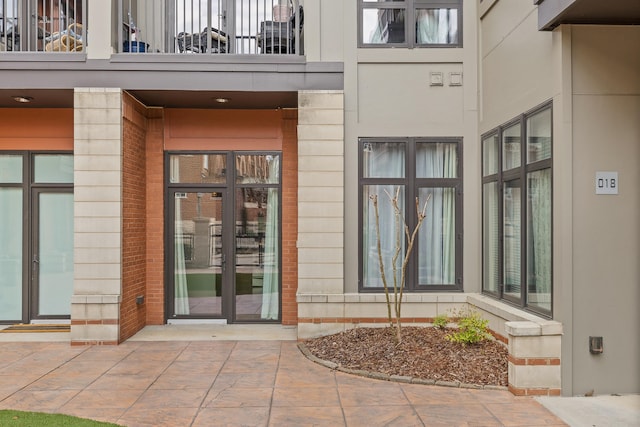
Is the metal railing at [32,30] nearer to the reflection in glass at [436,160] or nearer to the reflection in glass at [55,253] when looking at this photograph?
the reflection in glass at [55,253]

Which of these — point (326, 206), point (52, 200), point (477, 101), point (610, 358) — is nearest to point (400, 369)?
point (610, 358)

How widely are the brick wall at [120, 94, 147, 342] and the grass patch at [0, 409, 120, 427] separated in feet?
9.60

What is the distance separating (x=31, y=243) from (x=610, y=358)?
8.59 meters

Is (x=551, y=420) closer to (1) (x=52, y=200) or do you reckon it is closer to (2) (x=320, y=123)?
(2) (x=320, y=123)

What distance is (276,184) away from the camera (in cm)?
918

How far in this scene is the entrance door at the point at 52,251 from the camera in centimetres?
902

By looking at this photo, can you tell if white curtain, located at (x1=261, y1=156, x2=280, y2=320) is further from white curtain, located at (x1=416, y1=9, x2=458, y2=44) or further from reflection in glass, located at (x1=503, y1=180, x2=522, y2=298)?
reflection in glass, located at (x1=503, y1=180, x2=522, y2=298)

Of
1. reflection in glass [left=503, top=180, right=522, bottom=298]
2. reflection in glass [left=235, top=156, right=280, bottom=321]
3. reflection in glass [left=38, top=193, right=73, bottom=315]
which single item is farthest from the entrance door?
reflection in glass [left=503, top=180, right=522, bottom=298]

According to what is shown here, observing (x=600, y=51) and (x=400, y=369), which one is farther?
(x=400, y=369)

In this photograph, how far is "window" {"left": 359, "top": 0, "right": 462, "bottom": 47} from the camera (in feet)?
27.0

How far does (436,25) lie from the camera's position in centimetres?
830

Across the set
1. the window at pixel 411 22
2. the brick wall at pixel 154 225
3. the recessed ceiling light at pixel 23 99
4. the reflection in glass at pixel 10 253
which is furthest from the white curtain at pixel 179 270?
the window at pixel 411 22

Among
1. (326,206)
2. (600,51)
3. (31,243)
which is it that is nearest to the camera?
(600,51)

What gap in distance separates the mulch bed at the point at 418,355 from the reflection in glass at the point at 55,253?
14.5 ft
